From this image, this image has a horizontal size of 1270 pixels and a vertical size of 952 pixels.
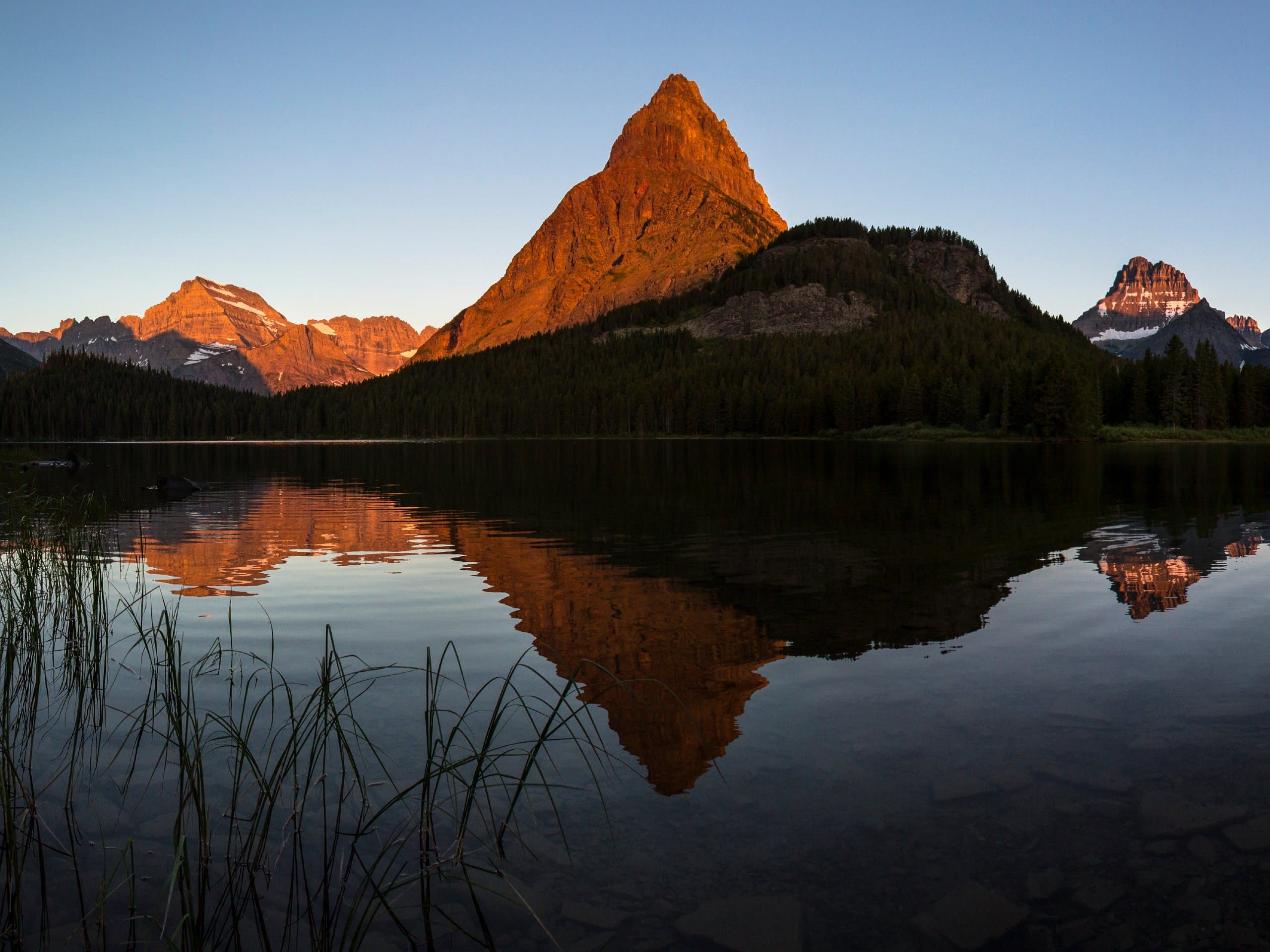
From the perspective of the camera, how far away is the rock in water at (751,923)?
6.65 metres

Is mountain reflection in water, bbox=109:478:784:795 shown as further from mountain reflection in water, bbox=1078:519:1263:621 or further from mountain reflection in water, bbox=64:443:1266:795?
mountain reflection in water, bbox=1078:519:1263:621

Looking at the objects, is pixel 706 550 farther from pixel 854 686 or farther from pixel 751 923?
pixel 751 923

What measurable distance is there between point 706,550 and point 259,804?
21600 millimetres

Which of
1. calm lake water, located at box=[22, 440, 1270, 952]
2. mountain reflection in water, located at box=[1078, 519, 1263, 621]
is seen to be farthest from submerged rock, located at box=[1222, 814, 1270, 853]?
mountain reflection in water, located at box=[1078, 519, 1263, 621]

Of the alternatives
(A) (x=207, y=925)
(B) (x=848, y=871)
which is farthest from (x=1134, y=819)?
(A) (x=207, y=925)

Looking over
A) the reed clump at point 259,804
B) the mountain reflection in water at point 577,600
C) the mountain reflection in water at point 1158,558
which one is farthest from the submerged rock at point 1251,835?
the mountain reflection in water at point 1158,558

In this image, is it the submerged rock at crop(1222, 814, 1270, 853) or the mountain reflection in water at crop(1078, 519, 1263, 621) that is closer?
the submerged rock at crop(1222, 814, 1270, 853)

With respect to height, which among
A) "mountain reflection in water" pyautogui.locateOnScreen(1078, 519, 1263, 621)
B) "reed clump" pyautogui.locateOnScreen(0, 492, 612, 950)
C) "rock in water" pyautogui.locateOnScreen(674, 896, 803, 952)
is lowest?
"rock in water" pyautogui.locateOnScreen(674, 896, 803, 952)

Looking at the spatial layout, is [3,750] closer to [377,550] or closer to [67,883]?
[67,883]

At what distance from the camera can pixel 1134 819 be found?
27.7 ft

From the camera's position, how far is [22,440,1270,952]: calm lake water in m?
7.27

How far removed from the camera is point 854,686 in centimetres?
1310

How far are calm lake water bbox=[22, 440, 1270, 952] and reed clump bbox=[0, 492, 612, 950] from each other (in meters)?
0.73

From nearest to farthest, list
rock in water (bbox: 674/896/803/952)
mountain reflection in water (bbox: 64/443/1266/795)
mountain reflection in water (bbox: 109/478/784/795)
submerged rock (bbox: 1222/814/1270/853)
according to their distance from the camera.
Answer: rock in water (bbox: 674/896/803/952) < submerged rock (bbox: 1222/814/1270/853) < mountain reflection in water (bbox: 109/478/784/795) < mountain reflection in water (bbox: 64/443/1266/795)
